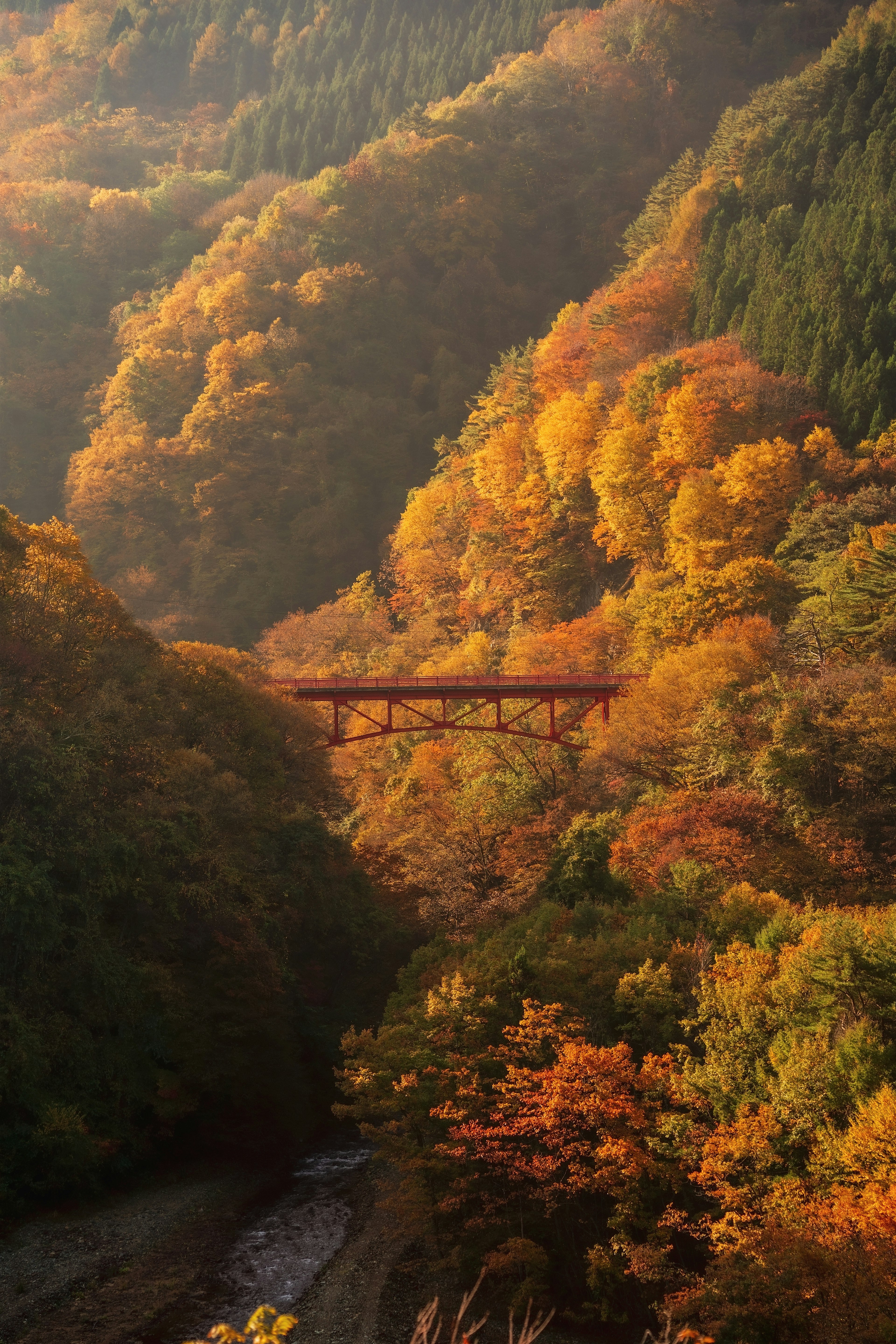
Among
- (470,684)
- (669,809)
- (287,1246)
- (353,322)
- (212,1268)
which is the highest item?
(353,322)

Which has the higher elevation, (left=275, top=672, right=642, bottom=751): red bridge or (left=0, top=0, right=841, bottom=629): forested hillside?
(left=0, top=0, right=841, bottom=629): forested hillside

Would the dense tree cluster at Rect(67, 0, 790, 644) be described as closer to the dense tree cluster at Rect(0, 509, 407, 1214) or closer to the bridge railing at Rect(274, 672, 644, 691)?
the bridge railing at Rect(274, 672, 644, 691)

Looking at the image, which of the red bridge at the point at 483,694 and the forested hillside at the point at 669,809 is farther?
the red bridge at the point at 483,694

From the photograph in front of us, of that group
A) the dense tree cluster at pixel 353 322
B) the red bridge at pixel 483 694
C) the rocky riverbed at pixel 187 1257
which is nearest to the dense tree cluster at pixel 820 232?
the dense tree cluster at pixel 353 322

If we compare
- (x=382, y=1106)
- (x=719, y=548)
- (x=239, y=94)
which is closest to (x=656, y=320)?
(x=719, y=548)

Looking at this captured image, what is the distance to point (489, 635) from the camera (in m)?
73.7

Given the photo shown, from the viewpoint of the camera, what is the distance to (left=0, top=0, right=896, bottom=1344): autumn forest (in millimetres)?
26281

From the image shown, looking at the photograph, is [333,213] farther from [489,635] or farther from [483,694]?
[483,694]

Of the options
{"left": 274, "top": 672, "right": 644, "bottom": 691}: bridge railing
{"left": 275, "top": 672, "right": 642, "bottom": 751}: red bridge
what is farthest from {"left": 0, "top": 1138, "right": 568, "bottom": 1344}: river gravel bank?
{"left": 274, "top": 672, "right": 644, "bottom": 691}: bridge railing

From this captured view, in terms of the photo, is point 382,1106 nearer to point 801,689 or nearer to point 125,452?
point 801,689

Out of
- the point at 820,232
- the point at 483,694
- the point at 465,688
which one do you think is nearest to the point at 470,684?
the point at 465,688

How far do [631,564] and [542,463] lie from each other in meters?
11.1

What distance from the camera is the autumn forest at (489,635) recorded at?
2628 centimetres

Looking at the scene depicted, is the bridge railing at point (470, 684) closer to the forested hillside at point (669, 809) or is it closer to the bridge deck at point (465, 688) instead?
the bridge deck at point (465, 688)
